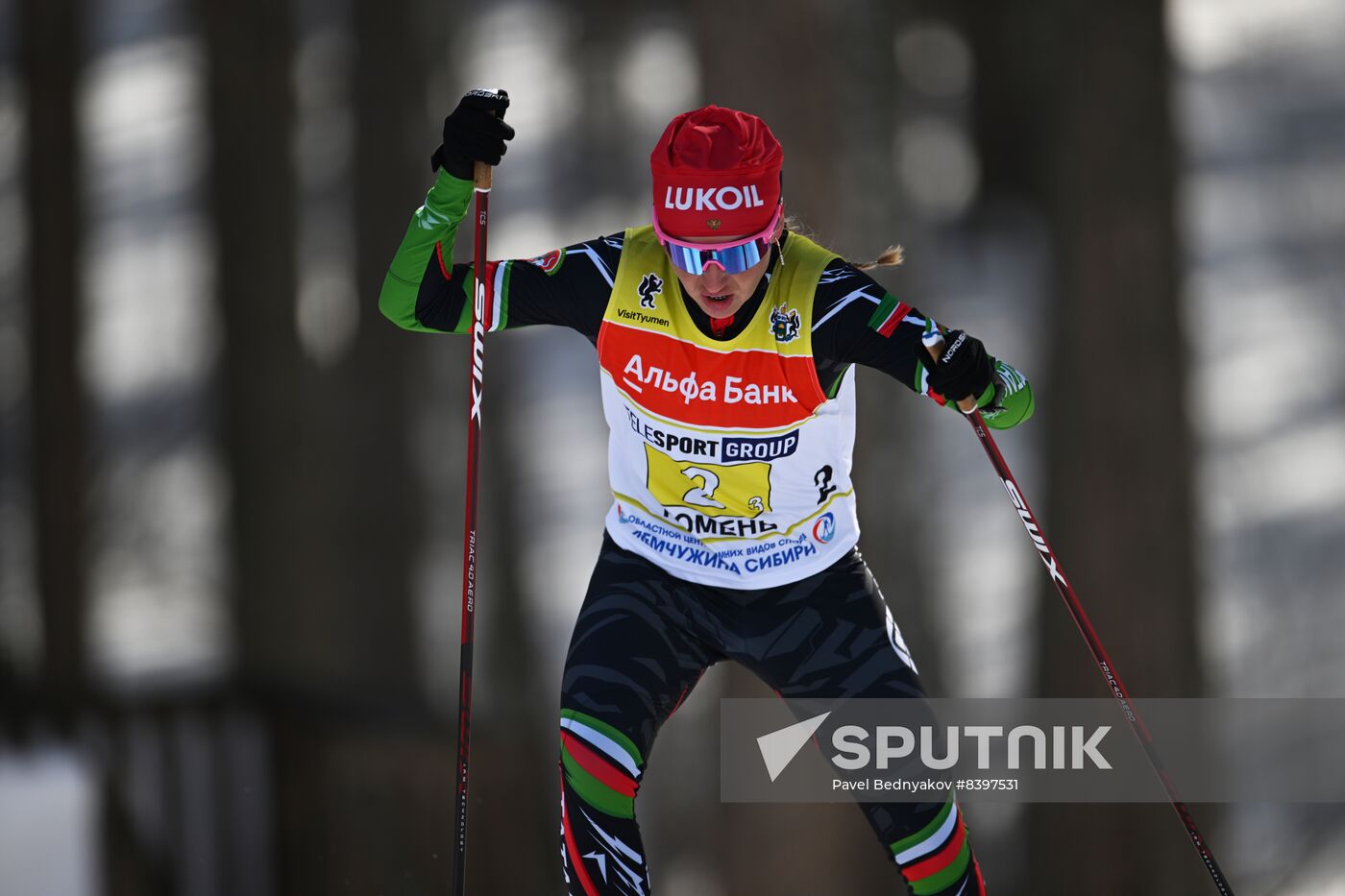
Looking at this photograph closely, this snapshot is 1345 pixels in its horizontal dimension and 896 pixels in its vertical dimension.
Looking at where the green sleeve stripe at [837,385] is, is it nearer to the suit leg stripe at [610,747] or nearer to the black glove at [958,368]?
the black glove at [958,368]

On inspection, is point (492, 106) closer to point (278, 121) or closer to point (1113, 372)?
point (1113, 372)

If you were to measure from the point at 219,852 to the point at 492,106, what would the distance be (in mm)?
4675

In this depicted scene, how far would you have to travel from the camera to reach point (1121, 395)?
17.0ft

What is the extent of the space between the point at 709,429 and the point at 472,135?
69cm

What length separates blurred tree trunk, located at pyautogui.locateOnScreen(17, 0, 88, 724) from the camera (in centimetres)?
644

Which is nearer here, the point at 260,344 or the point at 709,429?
the point at 709,429

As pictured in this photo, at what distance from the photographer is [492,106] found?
238cm

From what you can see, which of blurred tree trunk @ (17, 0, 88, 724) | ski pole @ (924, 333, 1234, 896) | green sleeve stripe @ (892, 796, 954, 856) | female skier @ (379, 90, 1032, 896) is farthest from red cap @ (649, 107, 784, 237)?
blurred tree trunk @ (17, 0, 88, 724)

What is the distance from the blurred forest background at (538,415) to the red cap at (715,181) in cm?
257

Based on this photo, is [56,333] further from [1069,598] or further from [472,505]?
[1069,598]

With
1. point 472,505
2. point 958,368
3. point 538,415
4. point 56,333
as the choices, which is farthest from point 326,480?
point 958,368

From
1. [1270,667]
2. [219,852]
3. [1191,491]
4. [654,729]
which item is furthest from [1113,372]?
[219,852]

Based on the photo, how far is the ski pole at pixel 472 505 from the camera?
2.42m

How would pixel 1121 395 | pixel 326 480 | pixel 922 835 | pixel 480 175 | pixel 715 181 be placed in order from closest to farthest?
pixel 715 181
pixel 922 835
pixel 480 175
pixel 1121 395
pixel 326 480
